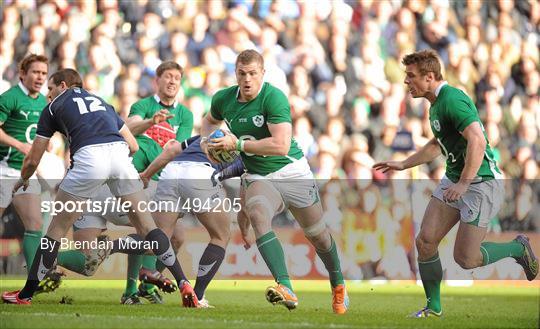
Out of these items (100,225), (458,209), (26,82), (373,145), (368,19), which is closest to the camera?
(458,209)

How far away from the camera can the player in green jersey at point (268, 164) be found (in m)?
8.98

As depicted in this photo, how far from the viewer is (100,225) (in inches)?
423

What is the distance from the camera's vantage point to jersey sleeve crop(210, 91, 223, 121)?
966 cm

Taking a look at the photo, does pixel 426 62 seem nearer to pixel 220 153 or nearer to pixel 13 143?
pixel 220 153

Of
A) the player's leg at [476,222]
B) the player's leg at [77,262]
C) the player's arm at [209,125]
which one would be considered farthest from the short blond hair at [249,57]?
the player's leg at [77,262]

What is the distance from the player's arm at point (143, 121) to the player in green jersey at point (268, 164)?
1.64 feet

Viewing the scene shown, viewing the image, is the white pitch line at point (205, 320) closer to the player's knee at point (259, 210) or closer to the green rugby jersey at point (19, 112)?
the player's knee at point (259, 210)

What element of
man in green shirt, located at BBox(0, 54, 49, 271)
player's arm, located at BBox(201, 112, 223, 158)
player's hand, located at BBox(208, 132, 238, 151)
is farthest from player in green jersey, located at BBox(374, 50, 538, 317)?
man in green shirt, located at BBox(0, 54, 49, 271)

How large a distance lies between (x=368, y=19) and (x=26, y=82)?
24.4 feet

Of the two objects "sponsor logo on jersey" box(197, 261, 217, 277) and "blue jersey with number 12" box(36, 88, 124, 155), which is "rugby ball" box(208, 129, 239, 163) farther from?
"sponsor logo on jersey" box(197, 261, 217, 277)

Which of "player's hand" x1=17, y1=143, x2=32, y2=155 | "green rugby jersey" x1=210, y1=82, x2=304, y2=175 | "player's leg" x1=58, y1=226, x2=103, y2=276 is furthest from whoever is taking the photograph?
"player's hand" x1=17, y1=143, x2=32, y2=155

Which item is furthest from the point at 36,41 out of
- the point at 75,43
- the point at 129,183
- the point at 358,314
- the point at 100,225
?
the point at 358,314

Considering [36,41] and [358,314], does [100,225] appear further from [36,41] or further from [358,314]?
[36,41]

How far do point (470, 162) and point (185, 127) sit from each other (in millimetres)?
3912
